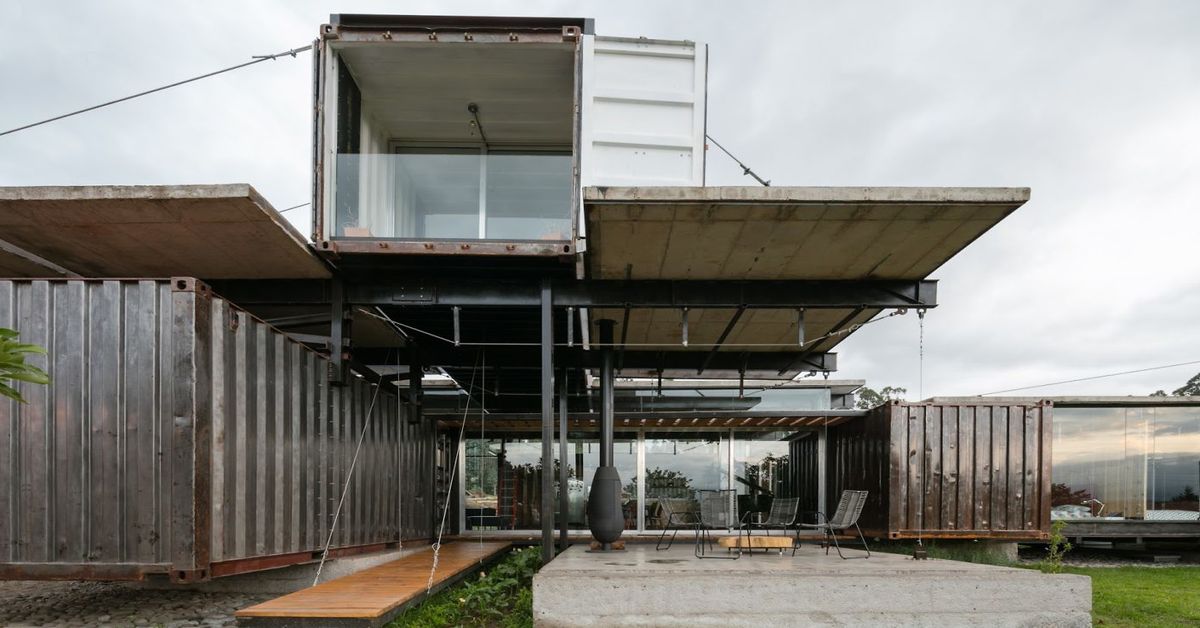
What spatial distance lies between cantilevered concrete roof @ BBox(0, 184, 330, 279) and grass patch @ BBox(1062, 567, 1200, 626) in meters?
8.63

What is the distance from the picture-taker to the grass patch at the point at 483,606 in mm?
Answer: 6348

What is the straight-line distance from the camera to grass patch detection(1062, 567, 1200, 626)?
6973 mm

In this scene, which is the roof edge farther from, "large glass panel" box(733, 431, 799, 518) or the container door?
"large glass panel" box(733, 431, 799, 518)

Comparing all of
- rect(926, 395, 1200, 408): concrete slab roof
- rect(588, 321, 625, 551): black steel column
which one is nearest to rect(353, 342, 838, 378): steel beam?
rect(588, 321, 625, 551): black steel column

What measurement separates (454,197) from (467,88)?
1554 millimetres

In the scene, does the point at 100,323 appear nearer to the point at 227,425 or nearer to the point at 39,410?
the point at 39,410

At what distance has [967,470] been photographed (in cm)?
1111

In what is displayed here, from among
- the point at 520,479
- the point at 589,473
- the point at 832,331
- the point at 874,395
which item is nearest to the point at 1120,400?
the point at 832,331

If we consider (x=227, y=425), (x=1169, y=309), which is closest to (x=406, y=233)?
(x=227, y=425)

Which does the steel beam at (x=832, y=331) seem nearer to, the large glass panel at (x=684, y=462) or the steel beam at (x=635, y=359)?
the steel beam at (x=635, y=359)

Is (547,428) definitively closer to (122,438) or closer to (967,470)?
(122,438)

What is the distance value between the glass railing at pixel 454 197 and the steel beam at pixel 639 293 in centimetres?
75

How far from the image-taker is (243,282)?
8031 mm

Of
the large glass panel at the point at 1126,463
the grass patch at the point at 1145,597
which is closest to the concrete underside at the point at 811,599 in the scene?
the grass patch at the point at 1145,597
